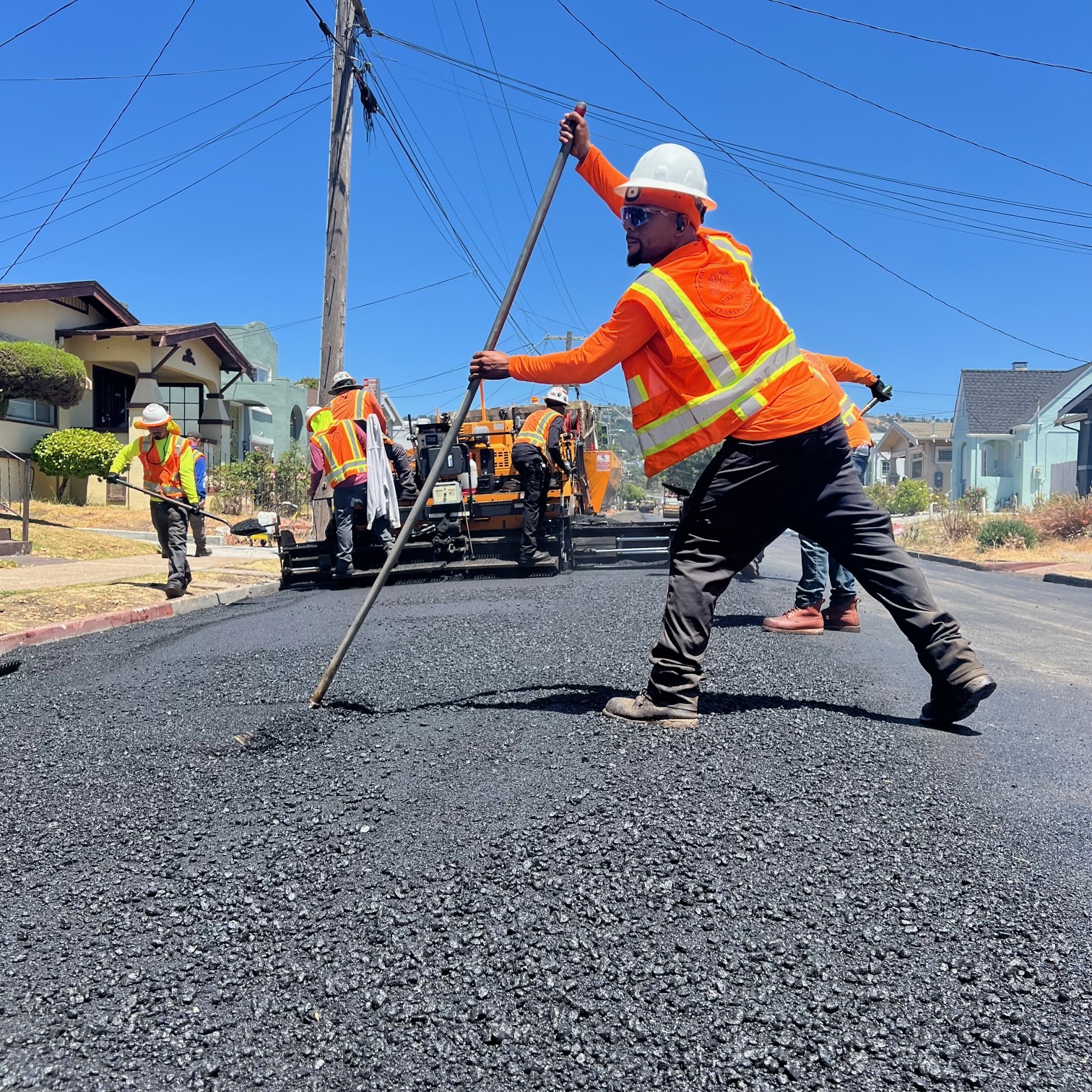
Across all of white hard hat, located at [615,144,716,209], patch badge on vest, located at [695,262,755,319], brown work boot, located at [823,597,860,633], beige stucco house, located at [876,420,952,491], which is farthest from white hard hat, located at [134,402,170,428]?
beige stucco house, located at [876,420,952,491]

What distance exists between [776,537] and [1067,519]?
56.7ft

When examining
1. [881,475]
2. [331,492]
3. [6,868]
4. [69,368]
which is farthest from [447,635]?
[881,475]

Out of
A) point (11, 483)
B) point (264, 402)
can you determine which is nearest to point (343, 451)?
point (11, 483)

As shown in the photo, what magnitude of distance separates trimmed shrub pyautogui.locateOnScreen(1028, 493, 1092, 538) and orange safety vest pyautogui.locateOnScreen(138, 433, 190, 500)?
15955mm

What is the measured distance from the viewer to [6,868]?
2424 millimetres

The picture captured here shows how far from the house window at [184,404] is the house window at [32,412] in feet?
21.3

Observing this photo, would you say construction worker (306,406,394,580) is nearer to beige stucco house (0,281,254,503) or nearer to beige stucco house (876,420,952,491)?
beige stucco house (0,281,254,503)

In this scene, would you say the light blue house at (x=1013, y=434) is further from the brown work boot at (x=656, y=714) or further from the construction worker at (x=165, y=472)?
the brown work boot at (x=656, y=714)

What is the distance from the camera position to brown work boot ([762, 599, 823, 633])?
210 inches

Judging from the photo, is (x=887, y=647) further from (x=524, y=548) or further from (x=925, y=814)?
(x=524, y=548)

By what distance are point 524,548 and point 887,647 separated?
4.44m

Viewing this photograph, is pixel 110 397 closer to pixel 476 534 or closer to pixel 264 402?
pixel 264 402

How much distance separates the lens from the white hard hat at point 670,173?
10.7ft

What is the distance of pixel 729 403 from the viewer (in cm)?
320
